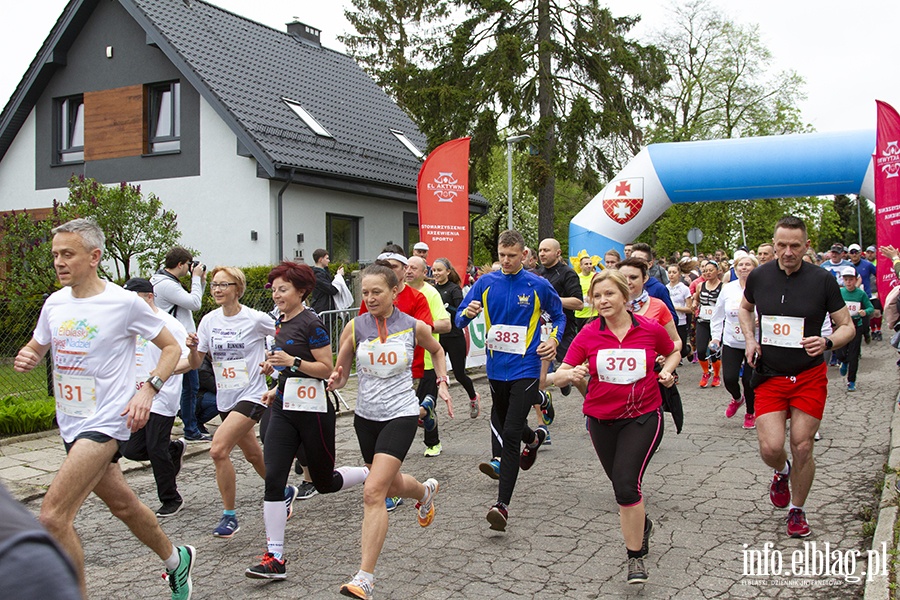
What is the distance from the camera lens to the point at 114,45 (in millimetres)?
20500

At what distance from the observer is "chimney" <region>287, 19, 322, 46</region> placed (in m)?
27.1

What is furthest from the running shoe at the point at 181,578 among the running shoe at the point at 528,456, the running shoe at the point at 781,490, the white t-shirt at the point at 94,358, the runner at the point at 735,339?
the runner at the point at 735,339

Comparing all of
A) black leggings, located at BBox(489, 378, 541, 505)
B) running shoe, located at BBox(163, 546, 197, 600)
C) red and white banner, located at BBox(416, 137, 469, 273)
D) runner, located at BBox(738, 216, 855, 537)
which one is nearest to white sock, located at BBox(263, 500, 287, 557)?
running shoe, located at BBox(163, 546, 197, 600)

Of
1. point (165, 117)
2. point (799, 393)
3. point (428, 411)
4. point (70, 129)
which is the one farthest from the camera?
point (70, 129)

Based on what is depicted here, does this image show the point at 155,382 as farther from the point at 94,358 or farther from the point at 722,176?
the point at 722,176

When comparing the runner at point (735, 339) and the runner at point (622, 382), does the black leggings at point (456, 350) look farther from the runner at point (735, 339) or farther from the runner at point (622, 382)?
the runner at point (622, 382)

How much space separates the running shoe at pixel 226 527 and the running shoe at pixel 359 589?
1764 mm

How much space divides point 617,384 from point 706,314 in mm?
8067

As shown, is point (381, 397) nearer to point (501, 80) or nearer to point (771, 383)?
point (771, 383)

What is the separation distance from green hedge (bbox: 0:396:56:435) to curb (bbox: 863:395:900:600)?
324 inches

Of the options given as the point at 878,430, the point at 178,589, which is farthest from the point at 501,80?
the point at 178,589

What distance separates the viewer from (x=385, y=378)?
5066 mm

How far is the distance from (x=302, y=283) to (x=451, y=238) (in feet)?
34.0

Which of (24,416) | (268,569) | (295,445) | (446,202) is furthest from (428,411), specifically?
(446,202)
